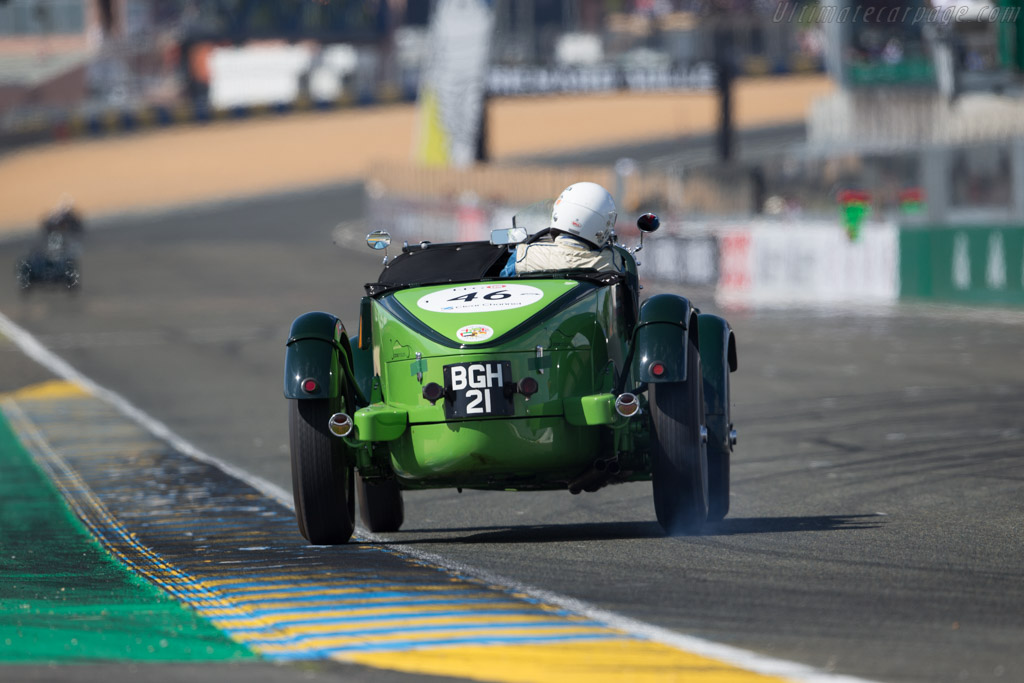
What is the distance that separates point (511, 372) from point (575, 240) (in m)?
1.25

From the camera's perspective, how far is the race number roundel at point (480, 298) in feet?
26.9

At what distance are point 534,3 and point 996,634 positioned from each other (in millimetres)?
78189

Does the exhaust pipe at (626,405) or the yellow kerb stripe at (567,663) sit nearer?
the yellow kerb stripe at (567,663)

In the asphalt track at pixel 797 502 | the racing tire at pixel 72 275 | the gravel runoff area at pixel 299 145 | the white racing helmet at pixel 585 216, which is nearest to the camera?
the asphalt track at pixel 797 502

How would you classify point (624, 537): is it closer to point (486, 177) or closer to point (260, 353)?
point (260, 353)

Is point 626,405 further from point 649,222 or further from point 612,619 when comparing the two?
point 612,619

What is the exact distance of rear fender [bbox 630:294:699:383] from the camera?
8219 millimetres

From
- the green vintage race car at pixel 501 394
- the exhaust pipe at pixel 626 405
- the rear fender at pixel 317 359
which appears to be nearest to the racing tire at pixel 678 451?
the green vintage race car at pixel 501 394

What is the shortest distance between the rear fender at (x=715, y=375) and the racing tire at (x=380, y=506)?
173 cm

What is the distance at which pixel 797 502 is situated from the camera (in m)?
9.98

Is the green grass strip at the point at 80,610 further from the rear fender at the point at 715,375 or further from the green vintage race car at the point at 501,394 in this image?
the rear fender at the point at 715,375

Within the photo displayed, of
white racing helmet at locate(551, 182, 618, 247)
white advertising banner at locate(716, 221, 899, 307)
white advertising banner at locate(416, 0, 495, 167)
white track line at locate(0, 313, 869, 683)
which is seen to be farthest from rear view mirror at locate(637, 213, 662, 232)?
white advertising banner at locate(416, 0, 495, 167)

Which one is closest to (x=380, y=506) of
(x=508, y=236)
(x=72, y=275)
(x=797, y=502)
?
(x=508, y=236)

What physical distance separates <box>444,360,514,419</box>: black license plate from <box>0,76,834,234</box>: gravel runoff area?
1872 inches
